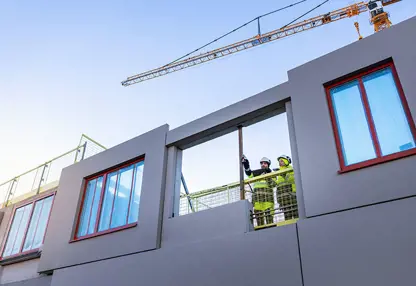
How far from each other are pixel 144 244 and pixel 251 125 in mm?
3406

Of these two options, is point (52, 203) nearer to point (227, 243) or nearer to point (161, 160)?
point (161, 160)

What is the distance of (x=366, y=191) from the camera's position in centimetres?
518

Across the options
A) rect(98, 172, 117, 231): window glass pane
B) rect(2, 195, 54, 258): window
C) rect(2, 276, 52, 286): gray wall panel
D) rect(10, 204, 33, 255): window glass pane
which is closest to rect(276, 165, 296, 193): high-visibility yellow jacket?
rect(98, 172, 117, 231): window glass pane

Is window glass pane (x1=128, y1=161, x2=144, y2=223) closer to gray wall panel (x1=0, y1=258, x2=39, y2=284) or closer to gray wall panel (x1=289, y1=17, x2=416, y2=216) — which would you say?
gray wall panel (x1=0, y1=258, x2=39, y2=284)

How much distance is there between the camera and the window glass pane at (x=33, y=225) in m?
10.9

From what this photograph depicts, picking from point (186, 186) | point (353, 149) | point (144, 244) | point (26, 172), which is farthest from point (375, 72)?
point (26, 172)

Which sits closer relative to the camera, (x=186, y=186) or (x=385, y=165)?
(x=385, y=165)

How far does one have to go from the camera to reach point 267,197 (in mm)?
7012

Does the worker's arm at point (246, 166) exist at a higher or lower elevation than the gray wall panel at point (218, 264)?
higher

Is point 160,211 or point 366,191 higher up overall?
point 160,211

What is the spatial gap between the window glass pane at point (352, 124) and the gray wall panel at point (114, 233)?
3.97 metres

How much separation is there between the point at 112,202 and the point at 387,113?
637 centimetres

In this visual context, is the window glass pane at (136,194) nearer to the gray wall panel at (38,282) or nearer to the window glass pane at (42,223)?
the gray wall panel at (38,282)

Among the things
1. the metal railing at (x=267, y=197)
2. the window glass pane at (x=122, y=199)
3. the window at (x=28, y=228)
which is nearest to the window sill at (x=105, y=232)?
the window glass pane at (x=122, y=199)
